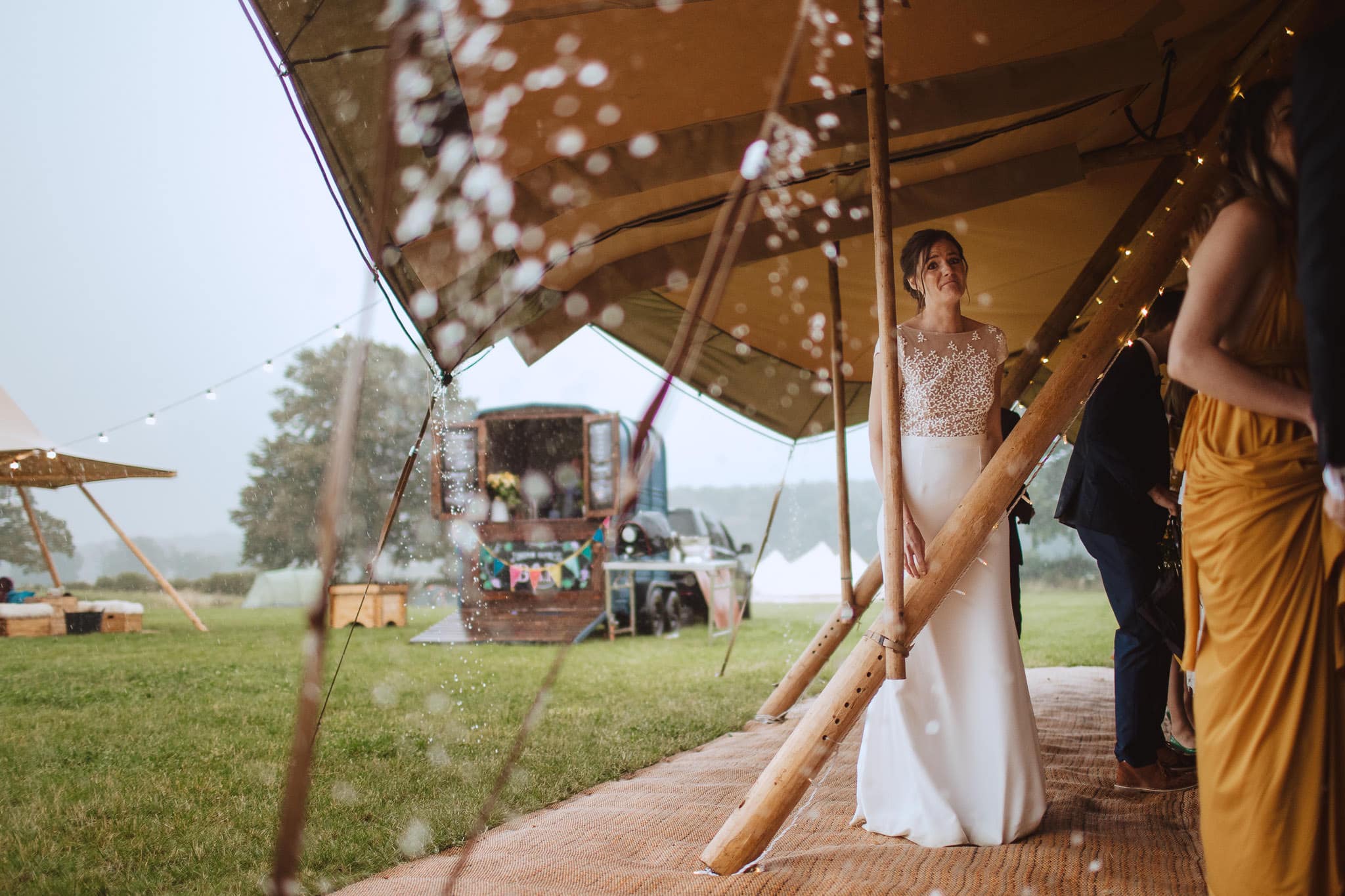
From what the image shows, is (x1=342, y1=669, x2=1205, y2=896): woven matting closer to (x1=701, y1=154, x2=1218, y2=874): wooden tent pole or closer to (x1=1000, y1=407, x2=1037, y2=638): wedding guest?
(x1=701, y1=154, x2=1218, y2=874): wooden tent pole

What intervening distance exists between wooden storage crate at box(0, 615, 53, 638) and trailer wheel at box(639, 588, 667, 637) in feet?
17.1

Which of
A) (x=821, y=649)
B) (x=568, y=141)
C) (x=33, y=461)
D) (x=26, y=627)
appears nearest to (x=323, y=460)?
(x=26, y=627)

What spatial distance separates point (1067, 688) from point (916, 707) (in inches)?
119

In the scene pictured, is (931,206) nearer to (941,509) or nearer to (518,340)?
(941,509)

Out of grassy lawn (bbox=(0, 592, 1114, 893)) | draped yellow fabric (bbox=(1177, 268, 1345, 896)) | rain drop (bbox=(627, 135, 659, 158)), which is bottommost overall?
grassy lawn (bbox=(0, 592, 1114, 893))

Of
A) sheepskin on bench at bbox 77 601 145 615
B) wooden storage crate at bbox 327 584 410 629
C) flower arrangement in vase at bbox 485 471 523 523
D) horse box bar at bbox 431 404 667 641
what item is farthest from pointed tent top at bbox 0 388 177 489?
flower arrangement in vase at bbox 485 471 523 523

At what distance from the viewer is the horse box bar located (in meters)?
A: 8.02

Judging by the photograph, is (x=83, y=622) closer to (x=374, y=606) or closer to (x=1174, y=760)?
(x=374, y=606)

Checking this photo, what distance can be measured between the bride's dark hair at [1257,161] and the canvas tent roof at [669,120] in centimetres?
85

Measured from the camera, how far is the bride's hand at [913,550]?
1.89m

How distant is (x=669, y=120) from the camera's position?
2.16 meters

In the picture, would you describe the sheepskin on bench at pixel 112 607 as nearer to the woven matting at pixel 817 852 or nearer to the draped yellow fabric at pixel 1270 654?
the woven matting at pixel 817 852

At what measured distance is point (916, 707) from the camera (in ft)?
6.39

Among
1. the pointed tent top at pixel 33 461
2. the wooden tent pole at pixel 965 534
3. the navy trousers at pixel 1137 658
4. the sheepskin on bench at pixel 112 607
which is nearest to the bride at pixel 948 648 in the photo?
the wooden tent pole at pixel 965 534
